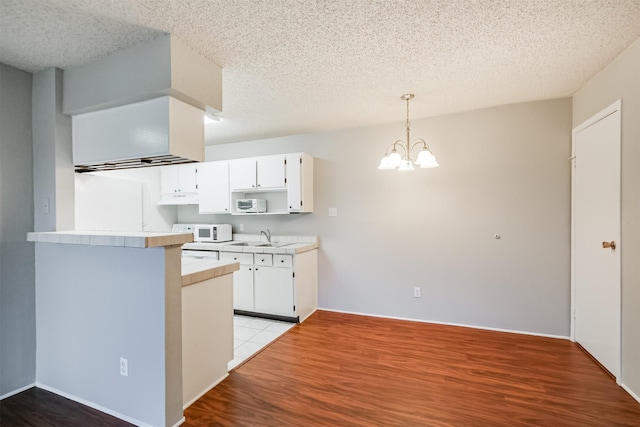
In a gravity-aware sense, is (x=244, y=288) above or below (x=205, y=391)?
above

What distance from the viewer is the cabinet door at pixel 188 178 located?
4.31 m

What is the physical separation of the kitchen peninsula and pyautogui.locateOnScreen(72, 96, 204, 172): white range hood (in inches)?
23.3

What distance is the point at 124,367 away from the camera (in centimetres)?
183

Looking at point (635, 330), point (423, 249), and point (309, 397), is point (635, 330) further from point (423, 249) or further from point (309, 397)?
point (309, 397)

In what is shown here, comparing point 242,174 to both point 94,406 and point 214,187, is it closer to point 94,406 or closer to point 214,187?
point 214,187

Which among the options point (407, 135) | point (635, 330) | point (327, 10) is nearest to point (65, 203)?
point (327, 10)

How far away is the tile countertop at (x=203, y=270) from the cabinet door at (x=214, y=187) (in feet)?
5.90

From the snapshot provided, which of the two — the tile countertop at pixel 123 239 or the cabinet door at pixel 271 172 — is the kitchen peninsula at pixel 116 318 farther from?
the cabinet door at pixel 271 172

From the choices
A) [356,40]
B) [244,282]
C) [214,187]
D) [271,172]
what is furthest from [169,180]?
[356,40]

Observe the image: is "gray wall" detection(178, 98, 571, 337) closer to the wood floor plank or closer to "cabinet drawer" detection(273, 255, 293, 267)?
"cabinet drawer" detection(273, 255, 293, 267)

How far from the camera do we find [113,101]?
2014 mm

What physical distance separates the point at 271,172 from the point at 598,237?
340cm

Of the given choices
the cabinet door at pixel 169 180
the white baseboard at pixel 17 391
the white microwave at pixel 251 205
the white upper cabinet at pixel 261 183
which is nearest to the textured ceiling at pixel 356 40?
the white upper cabinet at pixel 261 183

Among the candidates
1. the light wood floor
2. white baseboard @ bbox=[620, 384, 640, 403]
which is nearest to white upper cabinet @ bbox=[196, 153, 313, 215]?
the light wood floor
